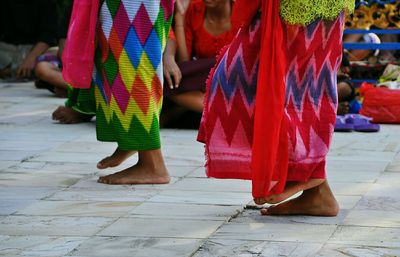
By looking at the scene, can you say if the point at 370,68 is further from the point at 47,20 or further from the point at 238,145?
the point at 238,145

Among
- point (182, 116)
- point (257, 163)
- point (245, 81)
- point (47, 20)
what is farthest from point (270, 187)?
point (47, 20)

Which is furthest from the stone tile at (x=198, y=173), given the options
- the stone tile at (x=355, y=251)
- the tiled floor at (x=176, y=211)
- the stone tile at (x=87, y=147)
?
the stone tile at (x=355, y=251)

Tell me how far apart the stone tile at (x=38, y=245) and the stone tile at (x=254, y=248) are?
1.56ft

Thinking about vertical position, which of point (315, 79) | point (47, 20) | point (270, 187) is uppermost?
point (315, 79)

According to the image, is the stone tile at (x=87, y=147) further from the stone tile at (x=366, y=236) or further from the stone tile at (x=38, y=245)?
the stone tile at (x=366, y=236)

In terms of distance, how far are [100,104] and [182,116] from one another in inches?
83.9

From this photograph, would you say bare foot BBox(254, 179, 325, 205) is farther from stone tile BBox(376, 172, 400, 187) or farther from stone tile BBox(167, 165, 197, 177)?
stone tile BBox(167, 165, 197, 177)

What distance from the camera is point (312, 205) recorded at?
14.0ft

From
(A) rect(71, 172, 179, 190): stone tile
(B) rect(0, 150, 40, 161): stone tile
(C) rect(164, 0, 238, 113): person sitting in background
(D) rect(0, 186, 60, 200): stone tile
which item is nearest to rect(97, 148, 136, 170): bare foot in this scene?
(A) rect(71, 172, 179, 190): stone tile

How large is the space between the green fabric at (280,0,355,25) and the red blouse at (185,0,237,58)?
9.57 feet

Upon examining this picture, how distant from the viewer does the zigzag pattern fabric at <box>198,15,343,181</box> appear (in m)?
4.04

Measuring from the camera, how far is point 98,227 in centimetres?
407

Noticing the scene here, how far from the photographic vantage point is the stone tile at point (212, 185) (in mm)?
4887

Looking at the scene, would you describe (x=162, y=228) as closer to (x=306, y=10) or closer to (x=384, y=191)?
(x=306, y=10)
